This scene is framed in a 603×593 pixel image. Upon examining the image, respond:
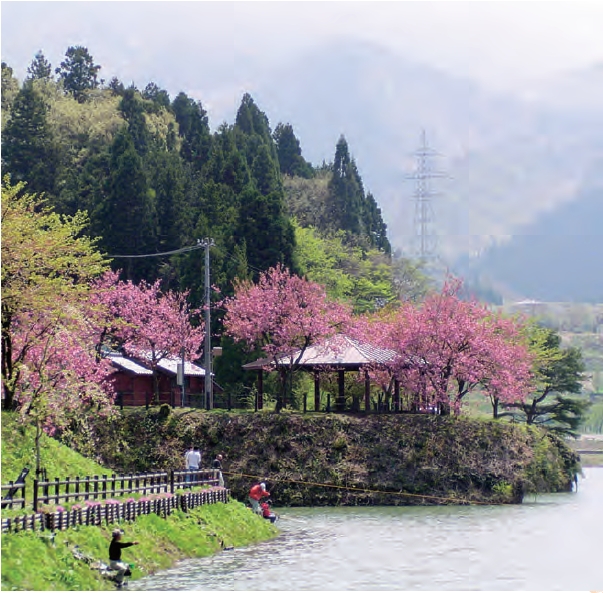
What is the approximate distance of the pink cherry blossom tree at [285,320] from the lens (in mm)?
60656

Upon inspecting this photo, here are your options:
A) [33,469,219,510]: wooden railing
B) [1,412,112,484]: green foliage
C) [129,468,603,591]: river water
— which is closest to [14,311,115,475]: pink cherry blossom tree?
[1,412,112,484]: green foliage

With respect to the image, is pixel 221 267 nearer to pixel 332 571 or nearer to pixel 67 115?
pixel 67 115

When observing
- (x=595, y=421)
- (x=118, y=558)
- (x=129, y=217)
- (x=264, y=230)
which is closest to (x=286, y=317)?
(x=264, y=230)

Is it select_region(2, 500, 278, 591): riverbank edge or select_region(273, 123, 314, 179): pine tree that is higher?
select_region(273, 123, 314, 179): pine tree

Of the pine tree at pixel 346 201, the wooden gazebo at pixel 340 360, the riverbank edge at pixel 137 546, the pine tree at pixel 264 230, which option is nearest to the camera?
the riverbank edge at pixel 137 546

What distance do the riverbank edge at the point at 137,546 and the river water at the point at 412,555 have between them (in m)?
0.64

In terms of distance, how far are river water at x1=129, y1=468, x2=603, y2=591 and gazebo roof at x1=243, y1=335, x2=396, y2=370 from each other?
9.29 metres

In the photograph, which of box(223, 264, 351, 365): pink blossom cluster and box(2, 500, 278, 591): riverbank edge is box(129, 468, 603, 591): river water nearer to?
box(2, 500, 278, 591): riverbank edge

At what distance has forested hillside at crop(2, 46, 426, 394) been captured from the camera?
82062 mm

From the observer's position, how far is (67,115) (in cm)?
11019

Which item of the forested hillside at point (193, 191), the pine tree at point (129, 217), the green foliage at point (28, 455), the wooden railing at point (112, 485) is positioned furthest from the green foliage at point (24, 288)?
the pine tree at point (129, 217)

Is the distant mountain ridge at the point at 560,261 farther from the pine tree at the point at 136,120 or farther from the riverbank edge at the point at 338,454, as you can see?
the pine tree at the point at 136,120

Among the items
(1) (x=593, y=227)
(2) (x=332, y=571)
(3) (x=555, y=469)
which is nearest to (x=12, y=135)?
(3) (x=555, y=469)

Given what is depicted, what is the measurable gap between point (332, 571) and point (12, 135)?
69575 mm
